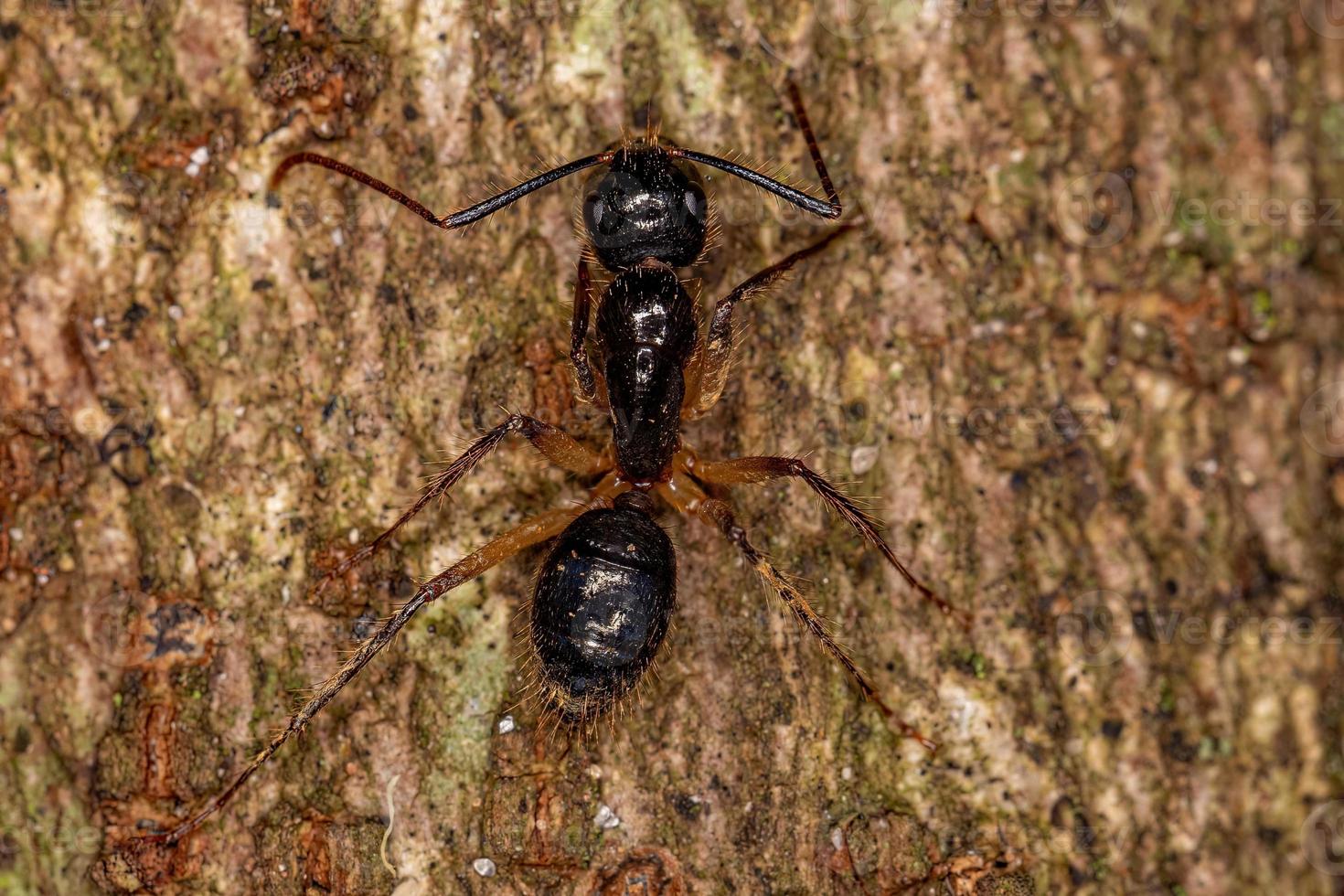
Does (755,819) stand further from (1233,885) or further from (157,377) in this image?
(157,377)

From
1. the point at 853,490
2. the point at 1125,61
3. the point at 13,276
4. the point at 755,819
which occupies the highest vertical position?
the point at 1125,61

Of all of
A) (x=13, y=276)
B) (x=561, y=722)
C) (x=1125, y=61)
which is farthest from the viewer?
(x=1125, y=61)

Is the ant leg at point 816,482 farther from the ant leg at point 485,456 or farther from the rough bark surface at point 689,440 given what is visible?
the ant leg at point 485,456

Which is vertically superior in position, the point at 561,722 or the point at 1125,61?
the point at 1125,61

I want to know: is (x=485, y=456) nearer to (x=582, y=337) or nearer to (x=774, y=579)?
(x=582, y=337)

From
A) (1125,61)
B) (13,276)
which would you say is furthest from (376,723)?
(1125,61)

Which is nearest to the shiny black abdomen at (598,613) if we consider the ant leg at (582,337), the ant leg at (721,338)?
the ant leg at (582,337)

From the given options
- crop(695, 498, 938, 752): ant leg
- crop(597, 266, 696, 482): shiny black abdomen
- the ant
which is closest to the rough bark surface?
crop(695, 498, 938, 752): ant leg
